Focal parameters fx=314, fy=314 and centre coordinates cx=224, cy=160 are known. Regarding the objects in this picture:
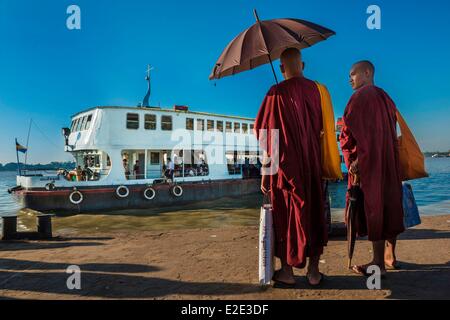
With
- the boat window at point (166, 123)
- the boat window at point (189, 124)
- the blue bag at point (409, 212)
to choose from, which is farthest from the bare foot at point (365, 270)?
the boat window at point (189, 124)

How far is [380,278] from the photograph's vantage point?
9.87 ft

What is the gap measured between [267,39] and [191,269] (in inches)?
103

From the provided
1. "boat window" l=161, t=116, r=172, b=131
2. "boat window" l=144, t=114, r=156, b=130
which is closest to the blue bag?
"boat window" l=144, t=114, r=156, b=130

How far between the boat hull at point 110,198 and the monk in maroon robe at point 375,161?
13714 millimetres

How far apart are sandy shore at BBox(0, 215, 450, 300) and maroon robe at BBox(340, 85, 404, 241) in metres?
0.54

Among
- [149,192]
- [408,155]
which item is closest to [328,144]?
[408,155]

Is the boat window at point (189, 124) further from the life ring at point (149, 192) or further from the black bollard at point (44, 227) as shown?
the black bollard at point (44, 227)

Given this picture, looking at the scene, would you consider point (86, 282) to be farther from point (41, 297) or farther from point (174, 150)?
point (174, 150)

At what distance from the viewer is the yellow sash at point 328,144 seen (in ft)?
9.91

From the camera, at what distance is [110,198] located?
15.2 m

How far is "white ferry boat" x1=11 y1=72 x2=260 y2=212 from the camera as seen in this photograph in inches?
582

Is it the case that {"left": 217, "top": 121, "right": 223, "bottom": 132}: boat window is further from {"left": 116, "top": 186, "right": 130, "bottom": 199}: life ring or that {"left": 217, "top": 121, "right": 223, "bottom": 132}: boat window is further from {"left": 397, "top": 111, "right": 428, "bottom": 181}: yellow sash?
{"left": 397, "top": 111, "right": 428, "bottom": 181}: yellow sash

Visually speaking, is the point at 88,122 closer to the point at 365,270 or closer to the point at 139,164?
the point at 139,164

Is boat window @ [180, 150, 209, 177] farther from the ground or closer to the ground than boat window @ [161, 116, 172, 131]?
closer to the ground
